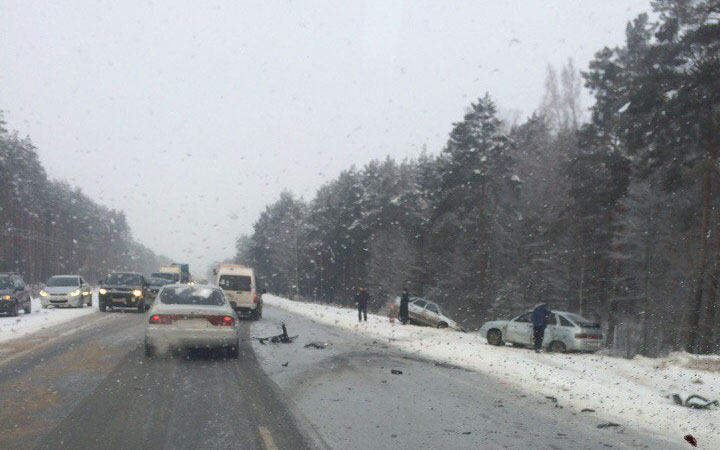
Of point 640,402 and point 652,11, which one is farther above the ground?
point 652,11

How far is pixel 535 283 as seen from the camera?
44.5 metres

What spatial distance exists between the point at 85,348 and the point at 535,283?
35012mm

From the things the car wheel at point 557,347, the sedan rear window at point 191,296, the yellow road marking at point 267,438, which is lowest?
the car wheel at point 557,347

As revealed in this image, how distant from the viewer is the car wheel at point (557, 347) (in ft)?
66.4

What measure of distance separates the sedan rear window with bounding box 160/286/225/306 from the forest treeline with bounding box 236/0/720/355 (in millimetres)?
17506

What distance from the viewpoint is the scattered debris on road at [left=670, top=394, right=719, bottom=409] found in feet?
33.4

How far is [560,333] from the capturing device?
66.4 ft

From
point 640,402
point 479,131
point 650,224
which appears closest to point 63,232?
point 479,131

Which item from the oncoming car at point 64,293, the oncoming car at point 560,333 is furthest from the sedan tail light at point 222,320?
the oncoming car at point 64,293

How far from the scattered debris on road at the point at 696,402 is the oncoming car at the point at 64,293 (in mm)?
28458

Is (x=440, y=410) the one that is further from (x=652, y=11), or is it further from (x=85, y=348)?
(x=652, y=11)

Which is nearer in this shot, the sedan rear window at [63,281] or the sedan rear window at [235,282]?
the sedan rear window at [235,282]

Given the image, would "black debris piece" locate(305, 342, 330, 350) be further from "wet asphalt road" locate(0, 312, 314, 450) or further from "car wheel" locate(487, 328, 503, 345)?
"car wheel" locate(487, 328, 503, 345)

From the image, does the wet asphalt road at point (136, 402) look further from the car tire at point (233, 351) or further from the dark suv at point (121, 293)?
the dark suv at point (121, 293)
